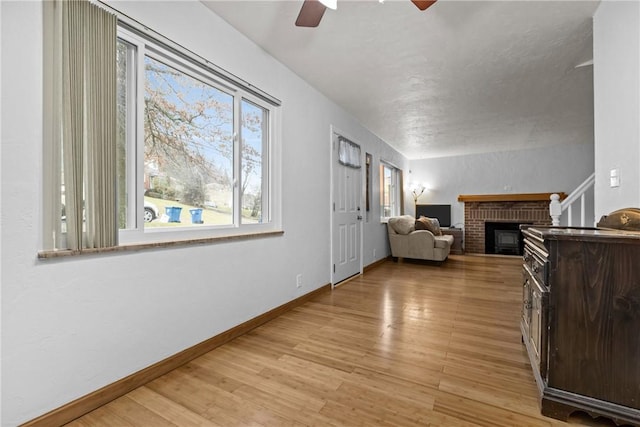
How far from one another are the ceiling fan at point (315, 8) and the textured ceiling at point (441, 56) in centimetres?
23

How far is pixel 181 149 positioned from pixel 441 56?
232 cm

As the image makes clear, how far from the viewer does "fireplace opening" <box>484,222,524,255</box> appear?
6371 millimetres

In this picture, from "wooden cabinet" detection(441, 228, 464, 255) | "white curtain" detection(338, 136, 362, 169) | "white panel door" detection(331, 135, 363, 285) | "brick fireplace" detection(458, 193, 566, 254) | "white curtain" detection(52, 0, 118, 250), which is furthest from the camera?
"wooden cabinet" detection(441, 228, 464, 255)

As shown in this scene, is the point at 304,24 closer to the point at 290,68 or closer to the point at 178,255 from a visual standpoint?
the point at 290,68

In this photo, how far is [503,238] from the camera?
653cm

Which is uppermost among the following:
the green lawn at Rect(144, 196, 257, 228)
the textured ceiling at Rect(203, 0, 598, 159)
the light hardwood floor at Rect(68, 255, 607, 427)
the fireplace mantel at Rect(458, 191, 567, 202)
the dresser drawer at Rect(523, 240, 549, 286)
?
the textured ceiling at Rect(203, 0, 598, 159)

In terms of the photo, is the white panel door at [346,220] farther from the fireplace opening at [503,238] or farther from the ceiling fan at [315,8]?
the fireplace opening at [503,238]

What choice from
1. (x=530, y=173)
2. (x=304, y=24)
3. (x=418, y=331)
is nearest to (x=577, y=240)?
(x=418, y=331)

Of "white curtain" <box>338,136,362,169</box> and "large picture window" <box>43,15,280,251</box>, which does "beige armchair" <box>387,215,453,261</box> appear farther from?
"large picture window" <box>43,15,280,251</box>

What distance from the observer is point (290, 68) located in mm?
2877

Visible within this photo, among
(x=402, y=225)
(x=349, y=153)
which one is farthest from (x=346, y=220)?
(x=402, y=225)

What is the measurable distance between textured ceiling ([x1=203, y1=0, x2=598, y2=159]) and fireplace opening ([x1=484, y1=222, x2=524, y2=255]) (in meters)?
2.69

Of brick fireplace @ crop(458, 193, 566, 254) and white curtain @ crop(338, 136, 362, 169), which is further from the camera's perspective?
brick fireplace @ crop(458, 193, 566, 254)

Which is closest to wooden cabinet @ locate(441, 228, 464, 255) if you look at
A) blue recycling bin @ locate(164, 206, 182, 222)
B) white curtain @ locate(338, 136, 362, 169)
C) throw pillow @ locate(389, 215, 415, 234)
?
throw pillow @ locate(389, 215, 415, 234)
